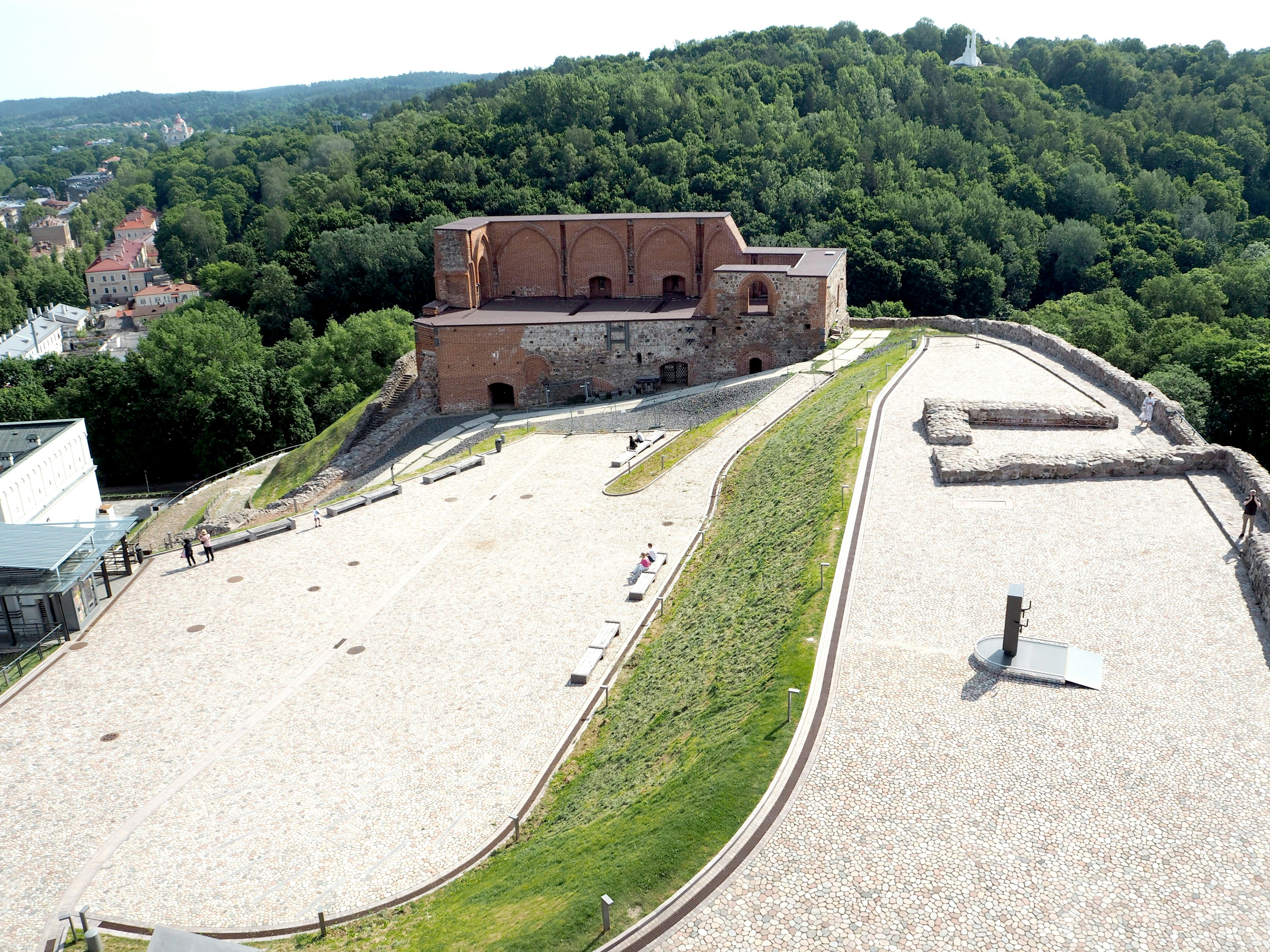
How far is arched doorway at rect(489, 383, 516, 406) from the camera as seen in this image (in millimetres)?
39719

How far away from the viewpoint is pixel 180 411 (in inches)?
2243

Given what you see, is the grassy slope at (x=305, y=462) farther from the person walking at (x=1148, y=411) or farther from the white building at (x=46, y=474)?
the person walking at (x=1148, y=411)

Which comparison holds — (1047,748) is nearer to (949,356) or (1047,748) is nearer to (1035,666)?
(1035,666)

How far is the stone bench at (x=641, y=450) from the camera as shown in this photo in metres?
29.9

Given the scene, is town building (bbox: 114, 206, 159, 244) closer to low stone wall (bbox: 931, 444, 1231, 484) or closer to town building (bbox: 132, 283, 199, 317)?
town building (bbox: 132, 283, 199, 317)

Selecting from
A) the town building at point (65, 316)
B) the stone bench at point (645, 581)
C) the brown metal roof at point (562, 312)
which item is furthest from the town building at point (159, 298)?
the stone bench at point (645, 581)

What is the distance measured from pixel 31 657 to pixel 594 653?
11.7 m

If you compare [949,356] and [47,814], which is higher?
[949,356]

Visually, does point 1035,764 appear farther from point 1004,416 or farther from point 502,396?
point 502,396

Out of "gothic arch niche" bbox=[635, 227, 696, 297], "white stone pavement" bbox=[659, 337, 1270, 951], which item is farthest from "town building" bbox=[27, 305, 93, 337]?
"white stone pavement" bbox=[659, 337, 1270, 951]

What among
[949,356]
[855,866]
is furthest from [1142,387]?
[855,866]

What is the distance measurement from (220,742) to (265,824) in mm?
2806

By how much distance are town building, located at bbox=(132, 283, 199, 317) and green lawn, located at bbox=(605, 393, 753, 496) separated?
317ft

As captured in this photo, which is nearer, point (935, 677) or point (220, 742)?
point (935, 677)
